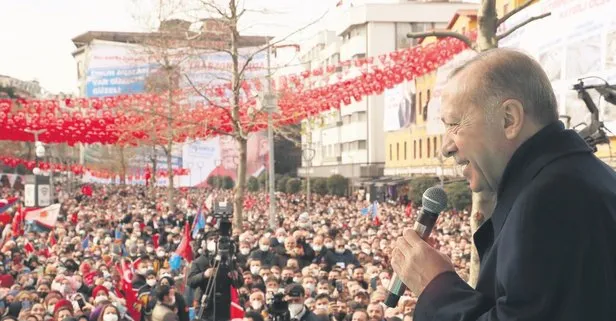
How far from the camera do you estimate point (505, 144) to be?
1750 millimetres

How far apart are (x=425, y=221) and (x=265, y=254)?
10.8 m

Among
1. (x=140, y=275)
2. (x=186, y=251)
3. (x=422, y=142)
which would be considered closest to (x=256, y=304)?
(x=140, y=275)

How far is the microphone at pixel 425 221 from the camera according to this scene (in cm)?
211


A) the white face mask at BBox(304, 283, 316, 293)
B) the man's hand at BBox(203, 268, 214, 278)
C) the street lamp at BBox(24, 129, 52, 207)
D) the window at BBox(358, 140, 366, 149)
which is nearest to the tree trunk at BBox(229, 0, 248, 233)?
the white face mask at BBox(304, 283, 316, 293)

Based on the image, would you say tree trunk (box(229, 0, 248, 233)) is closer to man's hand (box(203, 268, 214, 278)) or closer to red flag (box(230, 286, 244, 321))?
red flag (box(230, 286, 244, 321))

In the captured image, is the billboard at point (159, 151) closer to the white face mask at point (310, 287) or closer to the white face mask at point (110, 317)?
the white face mask at point (310, 287)

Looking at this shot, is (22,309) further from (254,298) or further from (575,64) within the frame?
(575,64)

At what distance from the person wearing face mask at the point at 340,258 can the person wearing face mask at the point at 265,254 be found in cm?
95

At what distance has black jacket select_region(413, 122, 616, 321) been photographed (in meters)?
1.51

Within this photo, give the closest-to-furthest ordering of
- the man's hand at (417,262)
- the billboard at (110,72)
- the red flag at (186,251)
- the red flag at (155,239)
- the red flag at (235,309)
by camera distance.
→ 1. the man's hand at (417,262)
2. the red flag at (235,309)
3. the red flag at (186,251)
4. the red flag at (155,239)
5. the billboard at (110,72)

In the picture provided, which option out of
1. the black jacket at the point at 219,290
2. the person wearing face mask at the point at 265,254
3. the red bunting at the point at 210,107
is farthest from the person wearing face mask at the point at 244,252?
the red bunting at the point at 210,107

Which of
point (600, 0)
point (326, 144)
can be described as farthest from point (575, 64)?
point (326, 144)

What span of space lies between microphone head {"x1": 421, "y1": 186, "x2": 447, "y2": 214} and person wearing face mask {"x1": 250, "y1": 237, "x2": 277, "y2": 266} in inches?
398

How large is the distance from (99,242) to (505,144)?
62.2 ft
